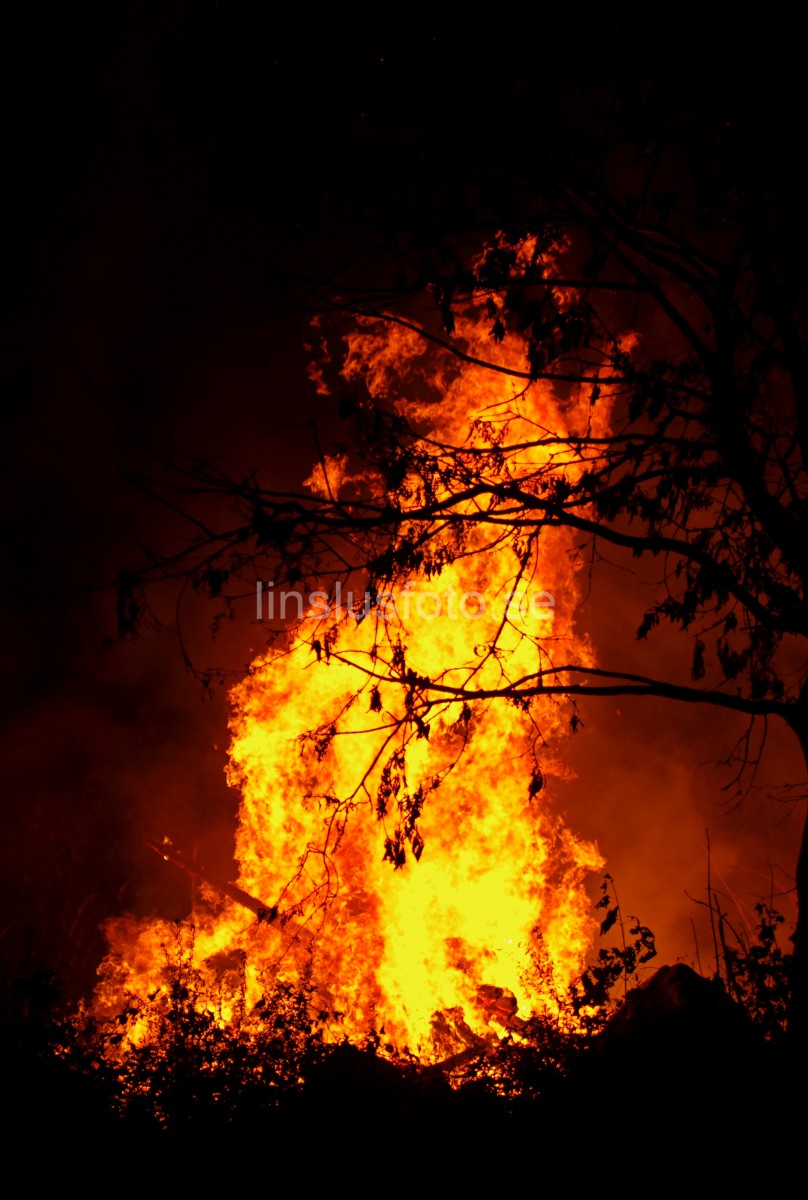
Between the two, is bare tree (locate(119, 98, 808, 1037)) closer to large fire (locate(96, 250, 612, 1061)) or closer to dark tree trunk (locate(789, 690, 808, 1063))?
dark tree trunk (locate(789, 690, 808, 1063))

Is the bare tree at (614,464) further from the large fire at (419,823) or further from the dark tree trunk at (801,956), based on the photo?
the large fire at (419,823)

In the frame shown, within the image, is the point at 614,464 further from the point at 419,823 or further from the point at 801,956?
the point at 419,823

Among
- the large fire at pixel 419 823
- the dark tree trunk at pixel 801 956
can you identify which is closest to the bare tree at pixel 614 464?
the dark tree trunk at pixel 801 956

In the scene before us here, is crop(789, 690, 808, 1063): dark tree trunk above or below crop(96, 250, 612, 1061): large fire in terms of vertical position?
below

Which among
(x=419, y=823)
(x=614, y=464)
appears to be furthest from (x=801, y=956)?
(x=419, y=823)

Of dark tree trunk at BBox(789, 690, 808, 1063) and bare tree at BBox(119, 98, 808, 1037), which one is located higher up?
bare tree at BBox(119, 98, 808, 1037)

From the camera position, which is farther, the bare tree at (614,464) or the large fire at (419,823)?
the large fire at (419,823)

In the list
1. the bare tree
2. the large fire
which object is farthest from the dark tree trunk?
the large fire

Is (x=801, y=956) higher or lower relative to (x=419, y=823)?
lower

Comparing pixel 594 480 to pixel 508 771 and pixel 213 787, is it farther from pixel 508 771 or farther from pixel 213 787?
pixel 213 787

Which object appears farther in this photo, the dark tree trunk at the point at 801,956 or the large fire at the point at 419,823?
the large fire at the point at 419,823

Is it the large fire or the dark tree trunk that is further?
the large fire

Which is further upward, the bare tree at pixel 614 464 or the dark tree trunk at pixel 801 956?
the bare tree at pixel 614 464

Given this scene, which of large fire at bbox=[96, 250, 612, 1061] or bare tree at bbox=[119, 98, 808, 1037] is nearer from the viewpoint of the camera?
bare tree at bbox=[119, 98, 808, 1037]
